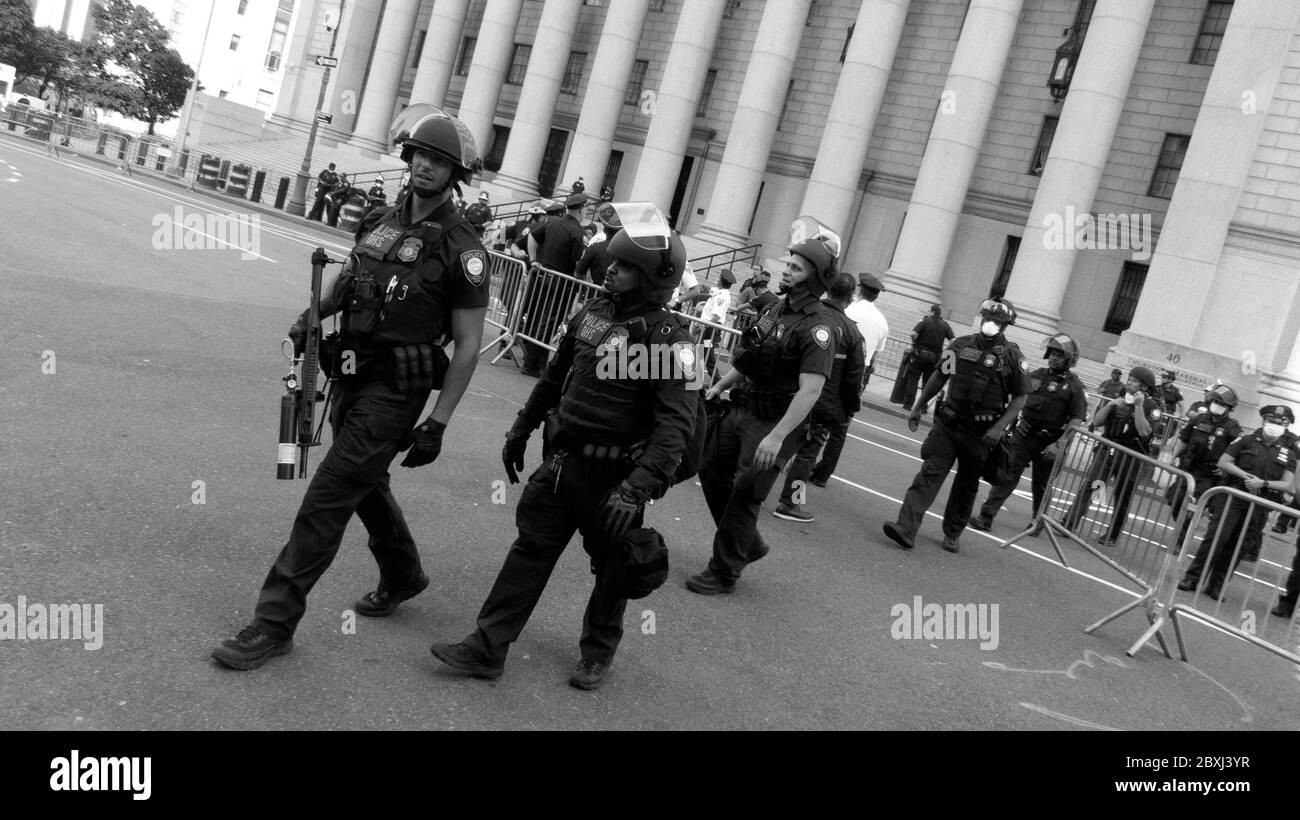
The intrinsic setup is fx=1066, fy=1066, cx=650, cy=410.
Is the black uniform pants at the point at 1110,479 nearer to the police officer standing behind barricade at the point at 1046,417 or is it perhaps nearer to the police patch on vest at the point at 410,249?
the police officer standing behind barricade at the point at 1046,417

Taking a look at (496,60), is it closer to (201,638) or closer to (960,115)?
(960,115)

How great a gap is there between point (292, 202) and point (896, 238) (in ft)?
62.8

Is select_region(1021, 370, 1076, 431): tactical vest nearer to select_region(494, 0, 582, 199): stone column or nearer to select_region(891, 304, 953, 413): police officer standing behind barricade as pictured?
select_region(891, 304, 953, 413): police officer standing behind barricade

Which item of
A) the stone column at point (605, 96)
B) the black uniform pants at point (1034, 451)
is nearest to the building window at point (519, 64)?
the stone column at point (605, 96)

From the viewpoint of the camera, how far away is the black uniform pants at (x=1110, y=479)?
354 inches

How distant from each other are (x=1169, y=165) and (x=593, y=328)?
28.4 m

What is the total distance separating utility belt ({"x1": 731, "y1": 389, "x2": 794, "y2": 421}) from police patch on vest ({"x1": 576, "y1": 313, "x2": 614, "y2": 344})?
2.25 m

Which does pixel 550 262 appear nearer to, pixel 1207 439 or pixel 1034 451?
pixel 1034 451

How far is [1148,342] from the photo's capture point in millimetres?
23734

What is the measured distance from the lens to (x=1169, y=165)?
2845 cm

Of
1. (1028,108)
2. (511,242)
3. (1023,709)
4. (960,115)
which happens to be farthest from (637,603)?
(1028,108)

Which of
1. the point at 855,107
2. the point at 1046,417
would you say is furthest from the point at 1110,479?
the point at 855,107

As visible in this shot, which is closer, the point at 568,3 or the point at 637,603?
the point at 637,603

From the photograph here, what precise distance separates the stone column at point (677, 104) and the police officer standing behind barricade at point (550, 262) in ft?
Result: 64.8
